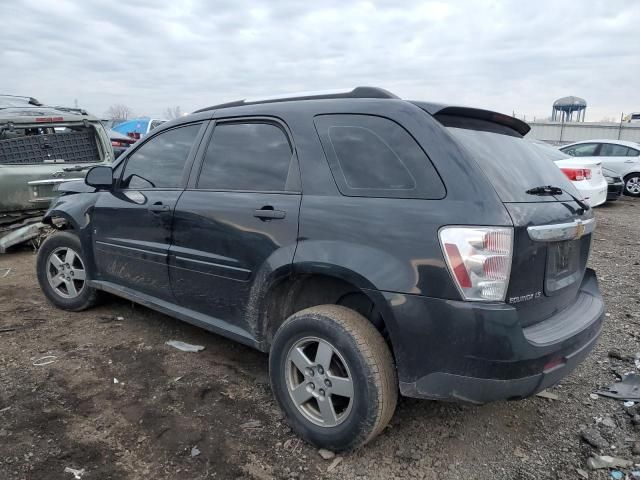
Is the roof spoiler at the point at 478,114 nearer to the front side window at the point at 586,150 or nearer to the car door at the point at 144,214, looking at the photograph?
the car door at the point at 144,214

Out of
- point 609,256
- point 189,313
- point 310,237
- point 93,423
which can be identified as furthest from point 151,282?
point 609,256

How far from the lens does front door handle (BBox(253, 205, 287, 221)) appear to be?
2.62 meters

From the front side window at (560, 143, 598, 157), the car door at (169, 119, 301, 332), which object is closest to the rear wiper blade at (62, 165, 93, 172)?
the car door at (169, 119, 301, 332)

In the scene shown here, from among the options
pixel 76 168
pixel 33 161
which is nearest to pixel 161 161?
pixel 76 168

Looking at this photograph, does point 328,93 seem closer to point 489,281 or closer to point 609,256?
point 489,281

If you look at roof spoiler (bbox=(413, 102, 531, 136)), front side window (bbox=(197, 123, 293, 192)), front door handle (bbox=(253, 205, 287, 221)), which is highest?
roof spoiler (bbox=(413, 102, 531, 136))

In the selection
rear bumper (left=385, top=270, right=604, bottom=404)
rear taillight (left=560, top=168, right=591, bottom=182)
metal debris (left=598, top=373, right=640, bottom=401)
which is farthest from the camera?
rear taillight (left=560, top=168, right=591, bottom=182)

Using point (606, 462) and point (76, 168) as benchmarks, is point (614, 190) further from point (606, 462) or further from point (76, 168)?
point (76, 168)

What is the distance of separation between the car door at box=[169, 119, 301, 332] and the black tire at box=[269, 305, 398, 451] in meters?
0.36

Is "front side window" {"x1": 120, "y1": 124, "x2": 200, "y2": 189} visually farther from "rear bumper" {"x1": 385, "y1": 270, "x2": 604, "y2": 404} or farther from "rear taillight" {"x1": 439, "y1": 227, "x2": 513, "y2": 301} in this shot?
"rear taillight" {"x1": 439, "y1": 227, "x2": 513, "y2": 301}

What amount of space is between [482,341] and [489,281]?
10.0 inches

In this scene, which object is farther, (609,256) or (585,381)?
(609,256)

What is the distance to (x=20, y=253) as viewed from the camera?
6.58 metres

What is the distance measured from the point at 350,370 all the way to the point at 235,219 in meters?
1.12
